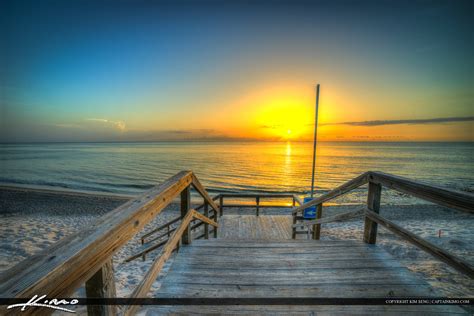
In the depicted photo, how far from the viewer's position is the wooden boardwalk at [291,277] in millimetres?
1905

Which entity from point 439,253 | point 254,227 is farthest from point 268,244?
point 254,227

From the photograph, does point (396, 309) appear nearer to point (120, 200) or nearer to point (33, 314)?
point (33, 314)

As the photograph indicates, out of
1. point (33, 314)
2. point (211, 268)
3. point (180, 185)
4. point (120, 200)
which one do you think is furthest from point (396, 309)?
point (120, 200)

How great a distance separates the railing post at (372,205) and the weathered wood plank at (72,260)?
9.57ft

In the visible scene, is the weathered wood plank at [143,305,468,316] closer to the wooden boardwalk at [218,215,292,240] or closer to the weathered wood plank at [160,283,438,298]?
the weathered wood plank at [160,283,438,298]

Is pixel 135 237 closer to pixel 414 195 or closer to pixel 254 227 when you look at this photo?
pixel 254 227

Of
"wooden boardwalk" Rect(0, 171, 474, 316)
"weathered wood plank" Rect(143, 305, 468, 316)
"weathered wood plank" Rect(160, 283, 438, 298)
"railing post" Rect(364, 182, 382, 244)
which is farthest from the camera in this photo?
"railing post" Rect(364, 182, 382, 244)

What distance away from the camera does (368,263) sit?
261 centimetres

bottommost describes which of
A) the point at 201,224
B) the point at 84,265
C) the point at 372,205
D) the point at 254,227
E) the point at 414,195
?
the point at 254,227

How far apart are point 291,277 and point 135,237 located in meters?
9.71

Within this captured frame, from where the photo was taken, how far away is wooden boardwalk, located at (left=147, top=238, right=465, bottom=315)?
191 centimetres

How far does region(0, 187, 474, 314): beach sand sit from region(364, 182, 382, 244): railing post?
2855 millimetres

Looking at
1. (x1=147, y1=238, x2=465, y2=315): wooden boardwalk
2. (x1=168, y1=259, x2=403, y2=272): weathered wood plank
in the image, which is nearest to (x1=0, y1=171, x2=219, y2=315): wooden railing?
(x1=147, y1=238, x2=465, y2=315): wooden boardwalk

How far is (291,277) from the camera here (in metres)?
2.38
